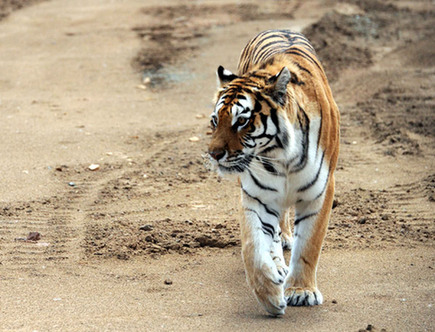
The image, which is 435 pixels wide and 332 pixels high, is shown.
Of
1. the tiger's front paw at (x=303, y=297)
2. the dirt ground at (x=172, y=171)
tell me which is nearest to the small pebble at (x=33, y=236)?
the dirt ground at (x=172, y=171)

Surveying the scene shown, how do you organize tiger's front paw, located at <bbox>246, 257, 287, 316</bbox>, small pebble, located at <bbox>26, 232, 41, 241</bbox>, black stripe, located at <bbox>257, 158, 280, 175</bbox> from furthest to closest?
small pebble, located at <bbox>26, 232, 41, 241</bbox>, black stripe, located at <bbox>257, 158, 280, 175</bbox>, tiger's front paw, located at <bbox>246, 257, 287, 316</bbox>

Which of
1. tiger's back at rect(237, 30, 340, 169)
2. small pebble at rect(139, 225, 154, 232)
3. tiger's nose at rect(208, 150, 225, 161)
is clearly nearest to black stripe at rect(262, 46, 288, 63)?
tiger's back at rect(237, 30, 340, 169)

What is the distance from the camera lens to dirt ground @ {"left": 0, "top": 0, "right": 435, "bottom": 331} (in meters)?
4.71

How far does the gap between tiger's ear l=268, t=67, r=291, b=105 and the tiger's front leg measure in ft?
2.29

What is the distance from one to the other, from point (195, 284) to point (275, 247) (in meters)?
0.58

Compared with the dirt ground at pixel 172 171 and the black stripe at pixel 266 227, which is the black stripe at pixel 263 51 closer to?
the dirt ground at pixel 172 171

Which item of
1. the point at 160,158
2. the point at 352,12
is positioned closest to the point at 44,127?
the point at 160,158

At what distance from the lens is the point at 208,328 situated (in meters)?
4.29

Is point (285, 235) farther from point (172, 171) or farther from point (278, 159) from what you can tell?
point (172, 171)

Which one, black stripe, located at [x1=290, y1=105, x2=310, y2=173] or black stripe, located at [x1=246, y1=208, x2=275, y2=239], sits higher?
black stripe, located at [x1=290, y1=105, x2=310, y2=173]

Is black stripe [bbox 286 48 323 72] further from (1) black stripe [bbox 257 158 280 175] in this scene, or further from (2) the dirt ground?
(2) the dirt ground

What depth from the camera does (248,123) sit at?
434 centimetres

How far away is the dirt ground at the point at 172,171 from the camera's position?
15.5 ft

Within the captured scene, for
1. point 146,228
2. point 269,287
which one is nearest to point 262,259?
point 269,287
